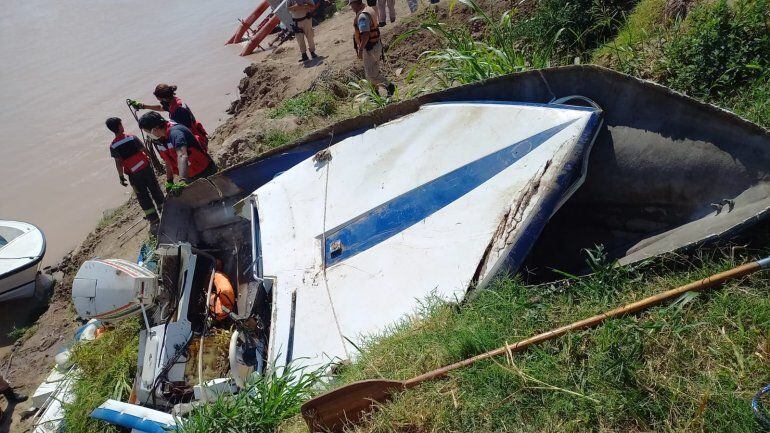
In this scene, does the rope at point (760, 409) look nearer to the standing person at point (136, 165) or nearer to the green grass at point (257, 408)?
the green grass at point (257, 408)

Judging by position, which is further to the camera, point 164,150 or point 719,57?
A: point 164,150

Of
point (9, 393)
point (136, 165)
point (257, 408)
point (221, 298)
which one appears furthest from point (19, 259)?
point (257, 408)

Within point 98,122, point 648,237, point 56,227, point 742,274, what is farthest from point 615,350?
point 98,122

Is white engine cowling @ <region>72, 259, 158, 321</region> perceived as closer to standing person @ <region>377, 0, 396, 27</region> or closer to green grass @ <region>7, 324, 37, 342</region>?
green grass @ <region>7, 324, 37, 342</region>

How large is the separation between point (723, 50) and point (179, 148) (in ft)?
16.6

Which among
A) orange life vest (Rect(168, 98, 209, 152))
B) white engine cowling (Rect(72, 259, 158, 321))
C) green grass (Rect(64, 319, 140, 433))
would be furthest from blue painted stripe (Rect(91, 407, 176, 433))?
orange life vest (Rect(168, 98, 209, 152))

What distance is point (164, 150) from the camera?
6781mm

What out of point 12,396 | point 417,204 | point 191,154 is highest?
point 191,154

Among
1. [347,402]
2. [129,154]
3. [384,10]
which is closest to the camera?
[347,402]

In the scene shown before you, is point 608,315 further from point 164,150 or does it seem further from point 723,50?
point 164,150

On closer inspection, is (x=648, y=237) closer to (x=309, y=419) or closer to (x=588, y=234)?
(x=588, y=234)

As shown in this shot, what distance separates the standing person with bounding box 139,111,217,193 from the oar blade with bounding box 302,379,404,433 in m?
3.81

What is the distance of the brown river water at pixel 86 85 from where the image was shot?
398 inches

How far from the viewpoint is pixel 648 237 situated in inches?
131
